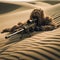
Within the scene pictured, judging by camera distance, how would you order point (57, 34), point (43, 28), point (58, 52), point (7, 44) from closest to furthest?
point (58, 52) → point (57, 34) → point (7, 44) → point (43, 28)

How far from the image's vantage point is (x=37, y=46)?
5977mm

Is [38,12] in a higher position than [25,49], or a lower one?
higher

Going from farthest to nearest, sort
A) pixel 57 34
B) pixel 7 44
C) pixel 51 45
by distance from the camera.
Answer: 1. pixel 7 44
2. pixel 57 34
3. pixel 51 45

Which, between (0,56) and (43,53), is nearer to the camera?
(43,53)

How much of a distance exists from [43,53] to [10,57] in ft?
2.50

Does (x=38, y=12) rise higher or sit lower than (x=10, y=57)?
higher

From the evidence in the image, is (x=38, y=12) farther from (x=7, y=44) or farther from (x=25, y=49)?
(x=25, y=49)

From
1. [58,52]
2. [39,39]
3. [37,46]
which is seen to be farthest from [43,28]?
[58,52]

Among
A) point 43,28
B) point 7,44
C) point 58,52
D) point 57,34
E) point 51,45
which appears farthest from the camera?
point 43,28

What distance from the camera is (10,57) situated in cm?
577

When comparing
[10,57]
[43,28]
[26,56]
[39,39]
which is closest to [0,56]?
[10,57]

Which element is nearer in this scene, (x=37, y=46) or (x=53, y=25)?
(x=37, y=46)

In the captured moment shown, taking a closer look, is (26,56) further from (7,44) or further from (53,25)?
(53,25)

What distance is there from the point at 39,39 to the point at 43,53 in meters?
1.12
